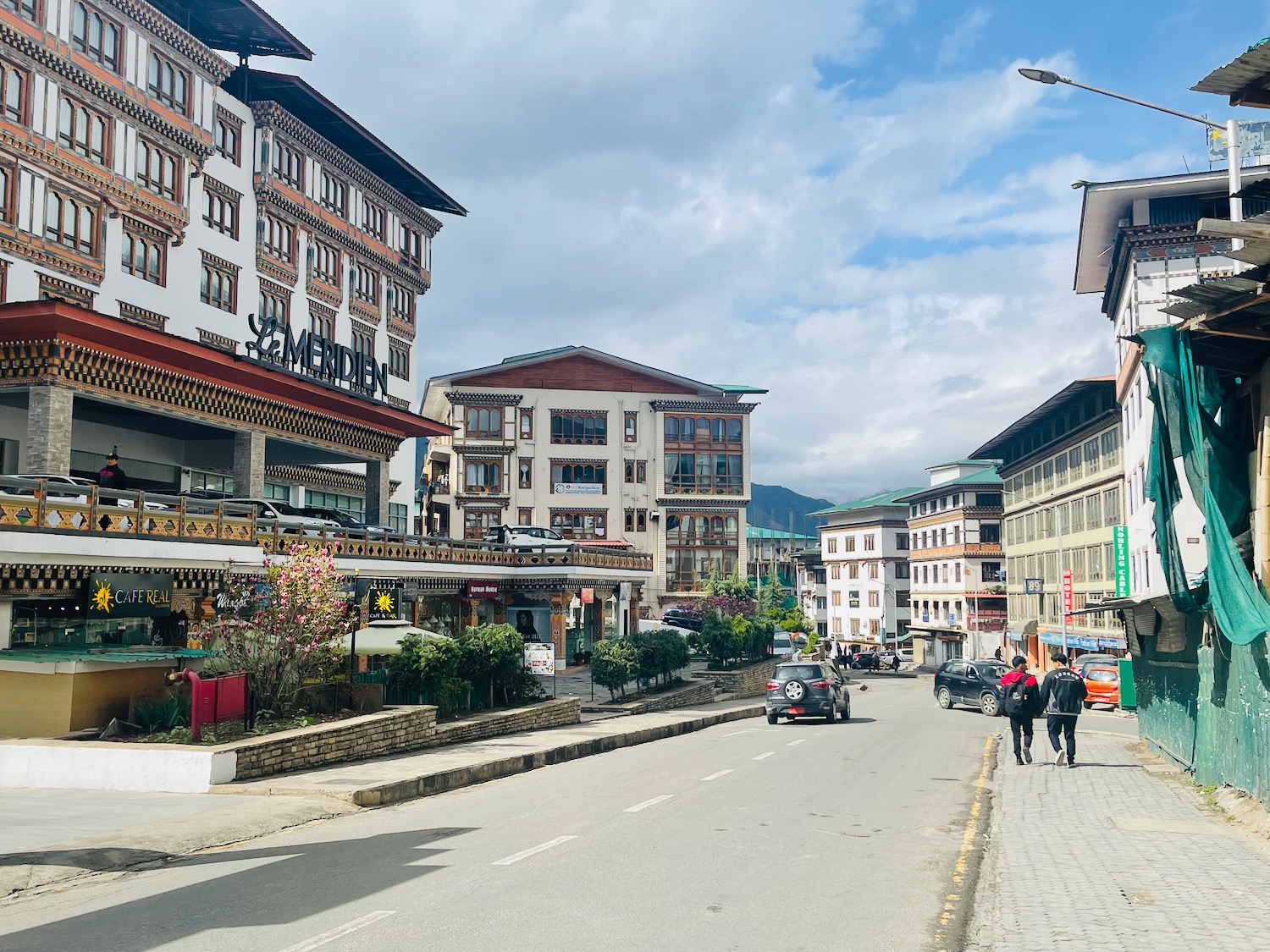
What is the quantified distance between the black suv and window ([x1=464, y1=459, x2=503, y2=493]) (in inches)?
1674

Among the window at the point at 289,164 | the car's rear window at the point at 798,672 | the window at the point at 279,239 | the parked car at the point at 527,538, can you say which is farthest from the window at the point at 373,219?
the car's rear window at the point at 798,672

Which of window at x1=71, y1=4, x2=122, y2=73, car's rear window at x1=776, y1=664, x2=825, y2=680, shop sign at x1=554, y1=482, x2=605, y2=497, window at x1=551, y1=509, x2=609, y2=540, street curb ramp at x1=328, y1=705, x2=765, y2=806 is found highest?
window at x1=71, y1=4, x2=122, y2=73

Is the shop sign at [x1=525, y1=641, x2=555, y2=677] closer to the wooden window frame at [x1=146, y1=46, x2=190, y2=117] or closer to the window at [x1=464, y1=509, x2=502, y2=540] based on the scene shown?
the wooden window frame at [x1=146, y1=46, x2=190, y2=117]

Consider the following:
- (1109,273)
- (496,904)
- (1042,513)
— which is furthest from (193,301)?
(1042,513)

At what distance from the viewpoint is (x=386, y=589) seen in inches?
1502

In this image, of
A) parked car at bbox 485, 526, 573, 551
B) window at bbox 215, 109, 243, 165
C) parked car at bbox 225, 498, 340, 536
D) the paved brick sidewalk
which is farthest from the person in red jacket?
window at bbox 215, 109, 243, 165

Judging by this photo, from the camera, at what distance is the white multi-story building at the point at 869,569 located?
104812 mm

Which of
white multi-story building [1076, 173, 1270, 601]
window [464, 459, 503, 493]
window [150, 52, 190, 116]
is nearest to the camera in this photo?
white multi-story building [1076, 173, 1270, 601]

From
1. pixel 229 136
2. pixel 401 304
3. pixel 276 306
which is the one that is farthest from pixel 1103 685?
pixel 229 136

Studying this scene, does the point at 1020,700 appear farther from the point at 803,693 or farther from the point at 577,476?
the point at 577,476

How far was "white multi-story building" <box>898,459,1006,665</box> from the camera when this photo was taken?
83.6 metres

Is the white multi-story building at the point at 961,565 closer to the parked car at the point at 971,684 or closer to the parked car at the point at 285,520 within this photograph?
the parked car at the point at 971,684

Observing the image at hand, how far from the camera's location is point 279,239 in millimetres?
48938

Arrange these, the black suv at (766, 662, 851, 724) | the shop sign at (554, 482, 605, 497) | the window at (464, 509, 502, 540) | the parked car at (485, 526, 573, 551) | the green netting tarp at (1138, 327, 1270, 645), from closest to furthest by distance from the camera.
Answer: the green netting tarp at (1138, 327, 1270, 645) < the black suv at (766, 662, 851, 724) < the parked car at (485, 526, 573, 551) < the window at (464, 509, 502, 540) < the shop sign at (554, 482, 605, 497)
